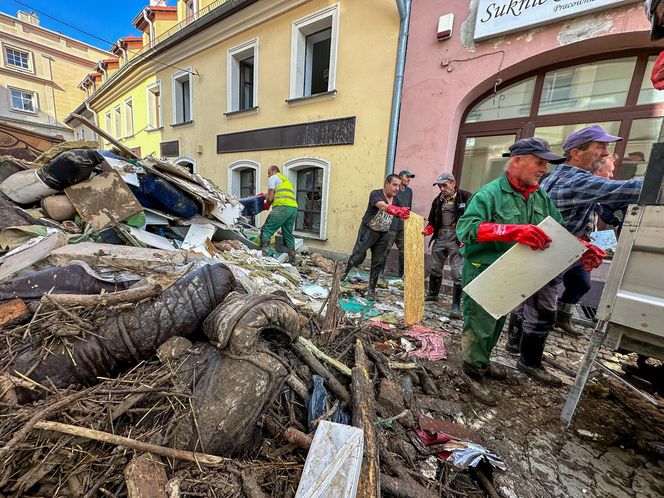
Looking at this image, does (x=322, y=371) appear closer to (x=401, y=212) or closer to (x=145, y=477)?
(x=145, y=477)

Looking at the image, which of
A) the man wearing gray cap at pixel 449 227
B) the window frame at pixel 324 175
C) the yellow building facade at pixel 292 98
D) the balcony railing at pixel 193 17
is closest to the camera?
the man wearing gray cap at pixel 449 227

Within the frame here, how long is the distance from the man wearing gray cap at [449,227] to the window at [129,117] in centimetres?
1516

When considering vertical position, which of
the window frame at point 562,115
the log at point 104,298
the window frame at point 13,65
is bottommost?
the log at point 104,298

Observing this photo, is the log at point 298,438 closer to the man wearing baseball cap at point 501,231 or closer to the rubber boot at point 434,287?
the man wearing baseball cap at point 501,231

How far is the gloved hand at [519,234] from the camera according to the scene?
174 centimetres

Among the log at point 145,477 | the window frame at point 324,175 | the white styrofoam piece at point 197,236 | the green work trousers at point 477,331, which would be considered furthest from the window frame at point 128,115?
the green work trousers at point 477,331

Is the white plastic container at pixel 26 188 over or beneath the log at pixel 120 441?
over

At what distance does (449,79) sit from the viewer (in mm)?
4812

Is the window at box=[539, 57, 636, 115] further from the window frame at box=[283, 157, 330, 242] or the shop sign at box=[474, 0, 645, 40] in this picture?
the window frame at box=[283, 157, 330, 242]

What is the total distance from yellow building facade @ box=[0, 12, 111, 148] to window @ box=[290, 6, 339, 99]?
24.2 meters

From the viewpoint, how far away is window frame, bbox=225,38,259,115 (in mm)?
7598

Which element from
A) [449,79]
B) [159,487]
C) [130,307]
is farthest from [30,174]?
[449,79]

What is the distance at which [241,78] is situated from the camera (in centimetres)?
841

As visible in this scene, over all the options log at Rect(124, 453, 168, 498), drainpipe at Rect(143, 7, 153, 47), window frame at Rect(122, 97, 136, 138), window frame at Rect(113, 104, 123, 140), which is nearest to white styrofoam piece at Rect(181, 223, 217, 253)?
log at Rect(124, 453, 168, 498)
